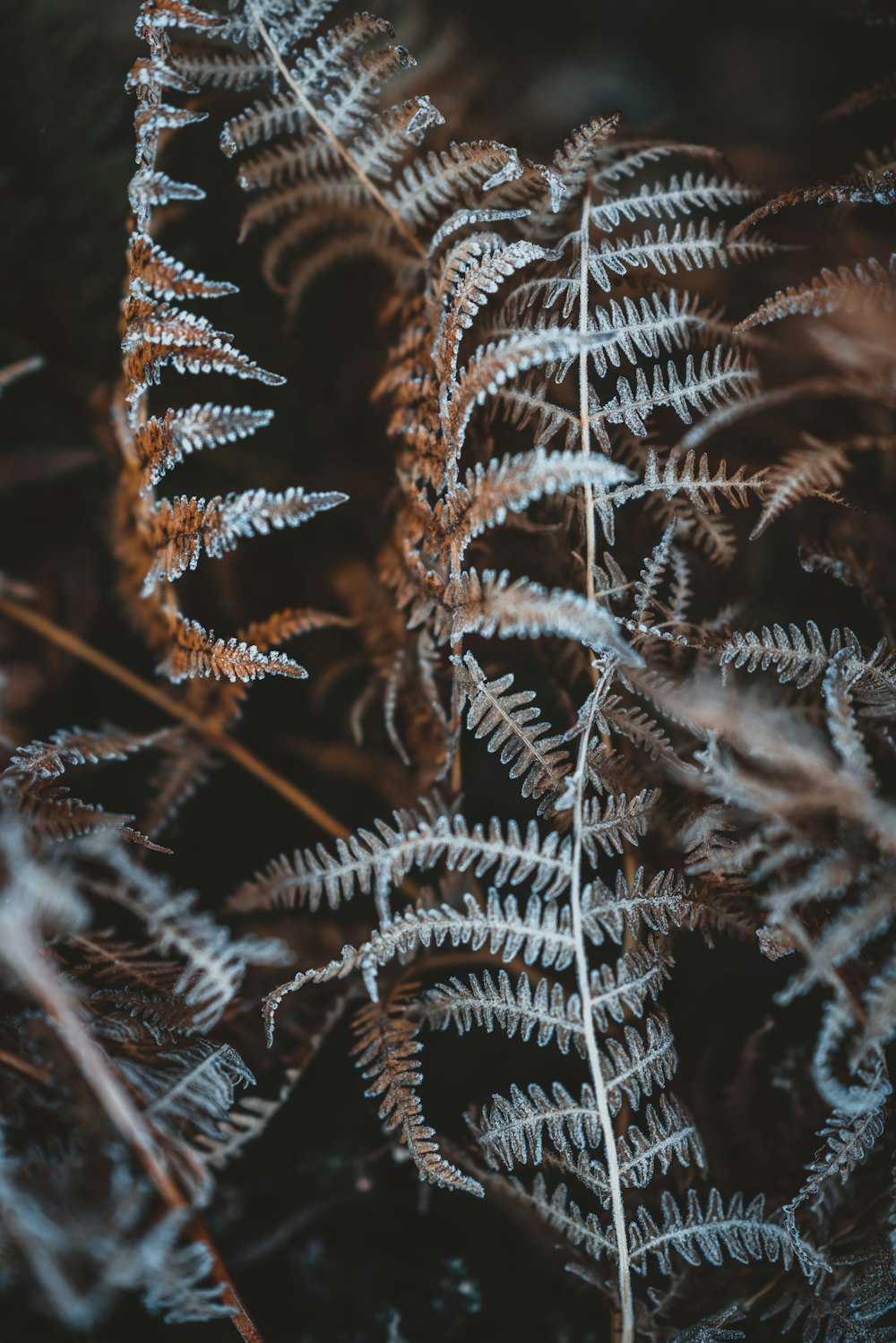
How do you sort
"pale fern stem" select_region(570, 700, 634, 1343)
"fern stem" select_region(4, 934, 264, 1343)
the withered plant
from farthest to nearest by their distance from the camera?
"pale fern stem" select_region(570, 700, 634, 1343) < the withered plant < "fern stem" select_region(4, 934, 264, 1343)

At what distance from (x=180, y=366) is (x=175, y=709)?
46cm

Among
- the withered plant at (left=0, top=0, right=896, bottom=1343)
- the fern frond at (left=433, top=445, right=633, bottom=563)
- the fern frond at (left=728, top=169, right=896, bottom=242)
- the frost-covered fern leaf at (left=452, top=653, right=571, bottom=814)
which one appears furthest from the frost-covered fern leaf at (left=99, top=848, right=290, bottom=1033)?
the fern frond at (left=728, top=169, right=896, bottom=242)

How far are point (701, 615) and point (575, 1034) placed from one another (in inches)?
19.2

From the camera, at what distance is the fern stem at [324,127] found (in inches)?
32.8

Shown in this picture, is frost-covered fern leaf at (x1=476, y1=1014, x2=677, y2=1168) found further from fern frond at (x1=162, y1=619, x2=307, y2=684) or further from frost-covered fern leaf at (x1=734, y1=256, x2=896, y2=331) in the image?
frost-covered fern leaf at (x1=734, y1=256, x2=896, y2=331)

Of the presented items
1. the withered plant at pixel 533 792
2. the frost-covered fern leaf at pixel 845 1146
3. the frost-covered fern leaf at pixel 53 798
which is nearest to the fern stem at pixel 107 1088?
the withered plant at pixel 533 792

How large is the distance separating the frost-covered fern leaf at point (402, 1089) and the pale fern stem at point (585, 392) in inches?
16.2

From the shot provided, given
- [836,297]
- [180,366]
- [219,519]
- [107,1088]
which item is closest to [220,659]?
[219,519]

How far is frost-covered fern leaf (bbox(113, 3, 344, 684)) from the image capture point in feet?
2.48

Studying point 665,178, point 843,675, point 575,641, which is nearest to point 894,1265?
point 843,675

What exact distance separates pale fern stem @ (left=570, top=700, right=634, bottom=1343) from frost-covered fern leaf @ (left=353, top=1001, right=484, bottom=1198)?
0.39 ft

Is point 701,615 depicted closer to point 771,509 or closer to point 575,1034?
point 771,509

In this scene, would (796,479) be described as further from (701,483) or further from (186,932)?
(186,932)

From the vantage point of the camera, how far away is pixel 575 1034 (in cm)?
76
